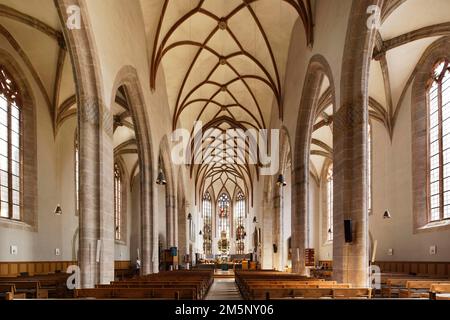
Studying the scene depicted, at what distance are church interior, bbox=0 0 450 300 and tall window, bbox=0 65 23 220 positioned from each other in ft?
0.25

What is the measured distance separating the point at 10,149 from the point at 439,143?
56.0ft

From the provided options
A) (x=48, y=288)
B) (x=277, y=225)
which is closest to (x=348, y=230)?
(x=48, y=288)

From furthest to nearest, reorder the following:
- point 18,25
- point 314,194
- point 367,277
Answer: point 314,194
point 18,25
point 367,277

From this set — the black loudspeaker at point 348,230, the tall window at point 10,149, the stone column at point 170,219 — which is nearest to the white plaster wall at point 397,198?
the black loudspeaker at point 348,230

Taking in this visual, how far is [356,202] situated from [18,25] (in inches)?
534

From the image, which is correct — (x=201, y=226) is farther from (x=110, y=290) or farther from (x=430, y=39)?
(x=110, y=290)

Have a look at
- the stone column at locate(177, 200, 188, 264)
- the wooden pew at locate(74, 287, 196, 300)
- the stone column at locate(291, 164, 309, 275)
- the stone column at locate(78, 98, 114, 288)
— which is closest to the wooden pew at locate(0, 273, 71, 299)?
the stone column at locate(78, 98, 114, 288)

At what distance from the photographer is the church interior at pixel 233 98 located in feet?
35.0

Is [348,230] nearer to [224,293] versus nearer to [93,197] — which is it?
[93,197]

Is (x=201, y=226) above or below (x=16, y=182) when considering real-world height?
below

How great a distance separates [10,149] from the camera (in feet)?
54.4

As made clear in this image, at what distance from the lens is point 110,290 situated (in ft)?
25.9

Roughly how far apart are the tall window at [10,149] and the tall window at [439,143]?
16.9m
